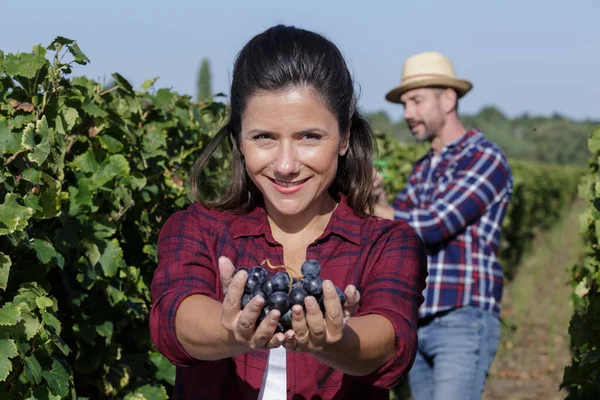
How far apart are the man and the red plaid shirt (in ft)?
6.33

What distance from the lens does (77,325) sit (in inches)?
124

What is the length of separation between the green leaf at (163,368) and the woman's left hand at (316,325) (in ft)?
6.59

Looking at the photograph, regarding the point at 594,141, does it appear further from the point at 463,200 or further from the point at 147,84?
the point at 147,84

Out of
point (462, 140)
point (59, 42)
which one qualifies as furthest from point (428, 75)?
point (59, 42)

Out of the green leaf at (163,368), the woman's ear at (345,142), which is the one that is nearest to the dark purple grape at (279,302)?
the woman's ear at (345,142)

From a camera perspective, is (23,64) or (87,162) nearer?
(23,64)

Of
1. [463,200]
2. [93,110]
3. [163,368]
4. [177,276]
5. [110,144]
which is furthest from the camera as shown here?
[463,200]

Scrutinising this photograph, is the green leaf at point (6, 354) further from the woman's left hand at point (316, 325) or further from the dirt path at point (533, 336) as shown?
the dirt path at point (533, 336)

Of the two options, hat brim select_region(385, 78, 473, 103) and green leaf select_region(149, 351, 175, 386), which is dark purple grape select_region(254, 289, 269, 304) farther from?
hat brim select_region(385, 78, 473, 103)

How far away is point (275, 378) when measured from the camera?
2027 millimetres

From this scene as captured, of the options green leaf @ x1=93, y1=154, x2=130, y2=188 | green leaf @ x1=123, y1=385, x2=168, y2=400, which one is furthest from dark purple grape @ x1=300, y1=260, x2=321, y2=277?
green leaf @ x1=123, y1=385, x2=168, y2=400

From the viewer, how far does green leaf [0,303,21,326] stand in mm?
2473

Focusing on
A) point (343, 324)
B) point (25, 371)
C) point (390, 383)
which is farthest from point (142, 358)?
point (343, 324)

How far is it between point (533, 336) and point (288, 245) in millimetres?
8488
